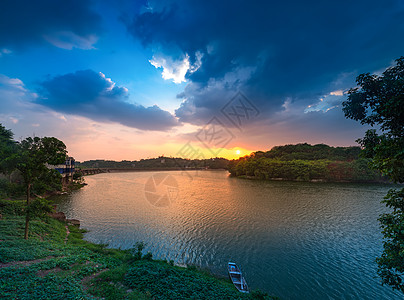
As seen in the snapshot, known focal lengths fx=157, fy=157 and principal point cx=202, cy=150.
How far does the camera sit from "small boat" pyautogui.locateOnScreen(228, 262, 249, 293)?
9.97 m

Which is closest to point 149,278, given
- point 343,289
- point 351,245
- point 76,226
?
point 343,289

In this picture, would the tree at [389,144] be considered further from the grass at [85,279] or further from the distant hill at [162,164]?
the distant hill at [162,164]

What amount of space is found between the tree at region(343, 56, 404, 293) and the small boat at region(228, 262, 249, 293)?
6882mm

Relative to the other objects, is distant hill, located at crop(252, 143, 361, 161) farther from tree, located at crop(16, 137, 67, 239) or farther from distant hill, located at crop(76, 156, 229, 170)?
tree, located at crop(16, 137, 67, 239)

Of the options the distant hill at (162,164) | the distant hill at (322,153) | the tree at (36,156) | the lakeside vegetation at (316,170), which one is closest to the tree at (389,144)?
the tree at (36,156)

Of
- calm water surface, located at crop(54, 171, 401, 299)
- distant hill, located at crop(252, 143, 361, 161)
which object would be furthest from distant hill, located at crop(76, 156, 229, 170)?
calm water surface, located at crop(54, 171, 401, 299)

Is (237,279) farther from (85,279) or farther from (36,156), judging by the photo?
(36,156)

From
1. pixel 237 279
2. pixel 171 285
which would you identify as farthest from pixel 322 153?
pixel 171 285

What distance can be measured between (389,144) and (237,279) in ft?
37.5

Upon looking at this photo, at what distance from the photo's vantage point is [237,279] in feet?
35.7

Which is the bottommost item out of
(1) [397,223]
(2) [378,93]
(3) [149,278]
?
(3) [149,278]

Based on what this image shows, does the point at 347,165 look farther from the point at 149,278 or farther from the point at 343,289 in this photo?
the point at 149,278

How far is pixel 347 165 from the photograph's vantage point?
216ft

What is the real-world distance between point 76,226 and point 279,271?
23.3 m
